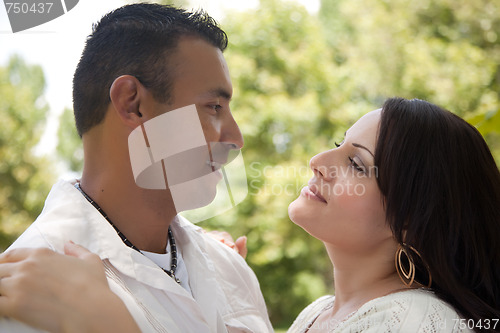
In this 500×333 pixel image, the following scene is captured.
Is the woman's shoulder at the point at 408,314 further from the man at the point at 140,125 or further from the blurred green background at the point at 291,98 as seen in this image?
the blurred green background at the point at 291,98

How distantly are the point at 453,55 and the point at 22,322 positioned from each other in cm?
589

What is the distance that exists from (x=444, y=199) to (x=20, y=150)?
15.5ft

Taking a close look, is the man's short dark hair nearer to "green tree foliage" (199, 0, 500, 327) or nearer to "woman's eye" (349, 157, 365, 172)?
"woman's eye" (349, 157, 365, 172)

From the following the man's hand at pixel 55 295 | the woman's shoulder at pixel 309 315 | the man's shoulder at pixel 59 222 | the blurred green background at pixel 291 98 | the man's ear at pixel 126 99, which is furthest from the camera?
the blurred green background at pixel 291 98

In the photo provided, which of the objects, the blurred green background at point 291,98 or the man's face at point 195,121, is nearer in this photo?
the man's face at point 195,121

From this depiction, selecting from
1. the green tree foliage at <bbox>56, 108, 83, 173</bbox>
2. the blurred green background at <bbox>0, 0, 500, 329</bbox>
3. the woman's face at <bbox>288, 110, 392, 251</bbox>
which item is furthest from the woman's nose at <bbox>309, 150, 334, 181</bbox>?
the green tree foliage at <bbox>56, 108, 83, 173</bbox>

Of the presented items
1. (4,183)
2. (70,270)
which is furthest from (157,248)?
(4,183)

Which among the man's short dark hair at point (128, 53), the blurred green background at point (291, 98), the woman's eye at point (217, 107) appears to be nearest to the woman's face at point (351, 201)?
the woman's eye at point (217, 107)

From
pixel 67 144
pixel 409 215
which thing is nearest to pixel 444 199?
pixel 409 215

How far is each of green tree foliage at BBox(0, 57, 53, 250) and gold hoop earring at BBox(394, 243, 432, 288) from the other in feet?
13.3

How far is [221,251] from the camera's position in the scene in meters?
A: 1.49

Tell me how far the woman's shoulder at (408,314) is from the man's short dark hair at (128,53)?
0.61 metres

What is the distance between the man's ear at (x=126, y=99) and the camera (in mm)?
1157

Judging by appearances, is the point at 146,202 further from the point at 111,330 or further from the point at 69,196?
the point at 111,330
